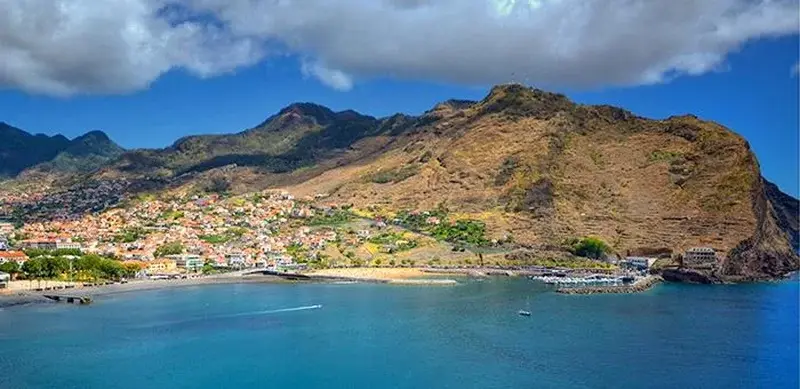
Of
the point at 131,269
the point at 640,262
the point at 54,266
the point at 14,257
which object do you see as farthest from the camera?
the point at 640,262

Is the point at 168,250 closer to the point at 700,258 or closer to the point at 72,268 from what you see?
the point at 72,268

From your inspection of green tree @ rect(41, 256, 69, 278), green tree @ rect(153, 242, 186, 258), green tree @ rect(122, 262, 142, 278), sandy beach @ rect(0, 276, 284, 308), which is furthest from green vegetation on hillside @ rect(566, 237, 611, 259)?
green tree @ rect(41, 256, 69, 278)

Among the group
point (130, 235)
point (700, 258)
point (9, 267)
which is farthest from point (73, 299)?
point (700, 258)

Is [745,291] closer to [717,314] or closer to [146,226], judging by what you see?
[717,314]

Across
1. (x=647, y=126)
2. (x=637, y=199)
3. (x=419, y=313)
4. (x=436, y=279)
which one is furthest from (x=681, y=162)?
(x=419, y=313)

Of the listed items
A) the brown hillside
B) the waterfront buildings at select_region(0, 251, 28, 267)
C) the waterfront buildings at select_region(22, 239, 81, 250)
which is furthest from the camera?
the waterfront buildings at select_region(22, 239, 81, 250)

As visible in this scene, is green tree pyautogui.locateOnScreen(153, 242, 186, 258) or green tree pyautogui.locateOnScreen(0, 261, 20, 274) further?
green tree pyautogui.locateOnScreen(153, 242, 186, 258)

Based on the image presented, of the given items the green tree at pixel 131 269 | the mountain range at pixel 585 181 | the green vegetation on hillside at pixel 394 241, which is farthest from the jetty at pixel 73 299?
the mountain range at pixel 585 181

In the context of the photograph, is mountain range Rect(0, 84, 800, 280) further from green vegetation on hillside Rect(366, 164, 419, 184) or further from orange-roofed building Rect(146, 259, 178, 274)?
orange-roofed building Rect(146, 259, 178, 274)
